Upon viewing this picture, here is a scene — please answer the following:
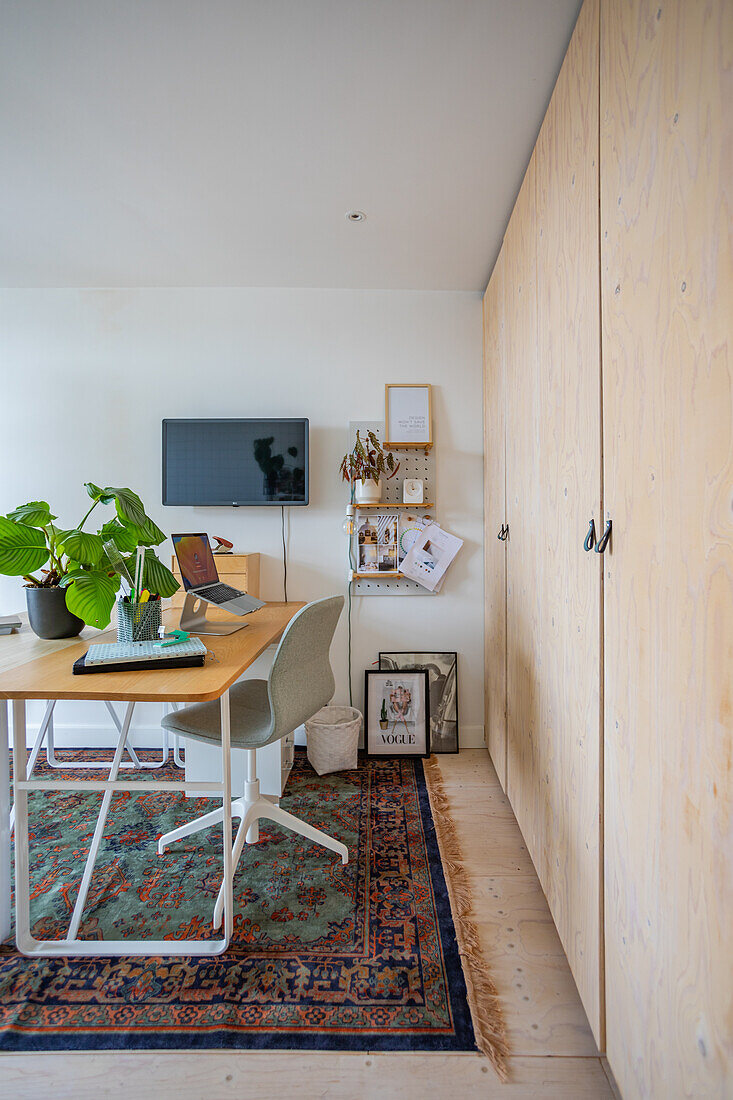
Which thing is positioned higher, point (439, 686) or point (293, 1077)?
point (439, 686)

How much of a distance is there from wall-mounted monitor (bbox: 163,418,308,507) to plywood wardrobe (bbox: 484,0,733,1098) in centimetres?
144

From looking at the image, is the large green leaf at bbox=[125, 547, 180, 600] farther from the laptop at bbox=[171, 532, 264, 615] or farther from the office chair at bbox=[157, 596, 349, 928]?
the office chair at bbox=[157, 596, 349, 928]

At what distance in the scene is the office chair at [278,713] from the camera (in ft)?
5.61

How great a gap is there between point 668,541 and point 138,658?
1.33 metres

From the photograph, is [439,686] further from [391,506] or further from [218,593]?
[218,593]

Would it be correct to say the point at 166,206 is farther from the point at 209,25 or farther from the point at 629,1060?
the point at 629,1060

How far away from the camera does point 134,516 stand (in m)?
1.76

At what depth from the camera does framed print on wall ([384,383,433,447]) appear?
2.89 m

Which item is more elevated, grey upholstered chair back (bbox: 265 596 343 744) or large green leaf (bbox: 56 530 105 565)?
large green leaf (bbox: 56 530 105 565)

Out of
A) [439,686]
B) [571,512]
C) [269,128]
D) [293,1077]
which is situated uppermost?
[269,128]

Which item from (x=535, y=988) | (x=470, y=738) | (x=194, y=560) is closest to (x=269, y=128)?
(x=194, y=560)

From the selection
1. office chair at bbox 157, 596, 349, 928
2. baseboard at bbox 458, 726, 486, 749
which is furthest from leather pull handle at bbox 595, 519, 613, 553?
baseboard at bbox 458, 726, 486, 749

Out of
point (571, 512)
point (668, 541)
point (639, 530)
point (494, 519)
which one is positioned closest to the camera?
point (668, 541)

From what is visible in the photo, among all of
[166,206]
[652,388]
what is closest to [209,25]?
[166,206]
